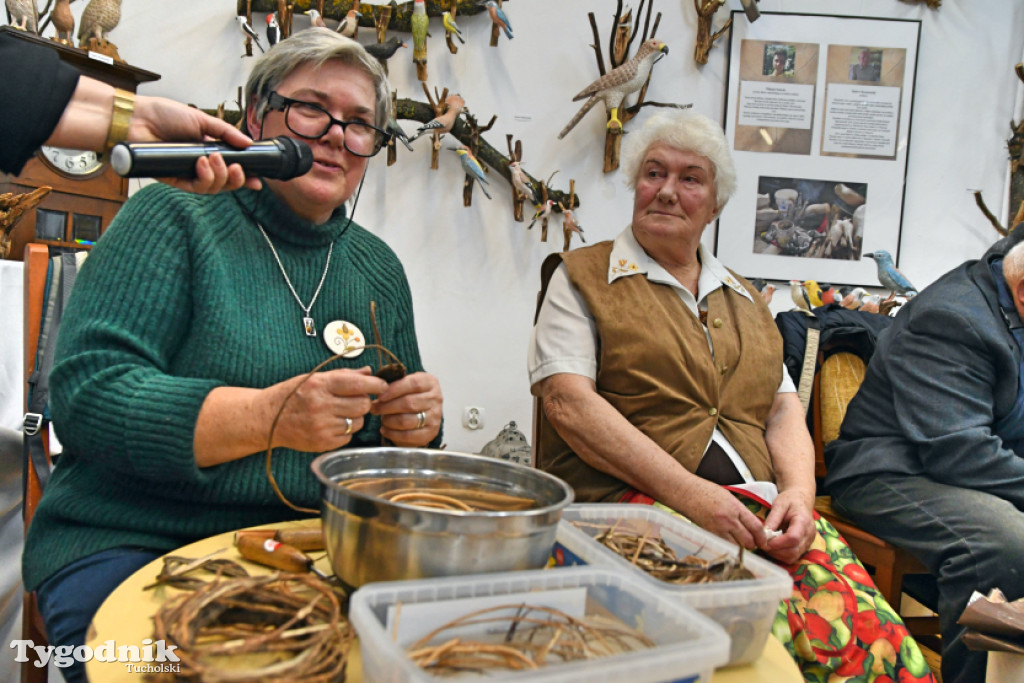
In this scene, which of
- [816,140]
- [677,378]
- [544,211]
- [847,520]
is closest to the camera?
[677,378]

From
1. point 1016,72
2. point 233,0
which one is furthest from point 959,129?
point 233,0

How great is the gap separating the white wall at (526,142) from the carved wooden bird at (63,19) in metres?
0.34

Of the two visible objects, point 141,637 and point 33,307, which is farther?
point 33,307

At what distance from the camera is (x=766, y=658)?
69 centimetres

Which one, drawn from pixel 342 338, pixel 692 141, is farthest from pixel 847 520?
pixel 342 338

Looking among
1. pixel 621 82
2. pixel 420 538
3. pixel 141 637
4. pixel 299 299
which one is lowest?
pixel 141 637

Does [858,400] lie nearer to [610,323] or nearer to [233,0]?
[610,323]

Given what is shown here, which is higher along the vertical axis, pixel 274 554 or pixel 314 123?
pixel 314 123

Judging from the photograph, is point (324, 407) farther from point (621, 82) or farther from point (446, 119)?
point (621, 82)

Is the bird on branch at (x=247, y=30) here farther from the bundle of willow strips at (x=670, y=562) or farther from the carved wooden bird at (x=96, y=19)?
the bundle of willow strips at (x=670, y=562)

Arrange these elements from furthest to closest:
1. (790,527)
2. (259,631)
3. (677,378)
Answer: (677,378) → (790,527) → (259,631)

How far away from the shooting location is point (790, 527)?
1.25m

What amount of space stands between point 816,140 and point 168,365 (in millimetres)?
2817

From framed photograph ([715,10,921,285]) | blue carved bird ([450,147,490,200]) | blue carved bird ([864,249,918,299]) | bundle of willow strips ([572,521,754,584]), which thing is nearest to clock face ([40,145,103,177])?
blue carved bird ([450,147,490,200])
